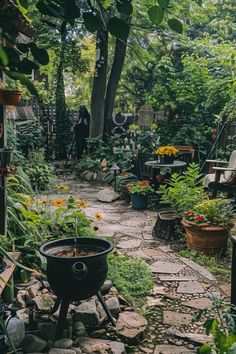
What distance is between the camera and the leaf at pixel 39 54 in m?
0.77

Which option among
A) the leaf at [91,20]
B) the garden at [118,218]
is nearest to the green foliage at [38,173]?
the garden at [118,218]

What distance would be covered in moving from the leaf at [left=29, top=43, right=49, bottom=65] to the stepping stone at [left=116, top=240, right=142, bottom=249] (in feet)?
11.3

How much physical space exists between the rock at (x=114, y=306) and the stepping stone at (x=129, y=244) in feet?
4.74

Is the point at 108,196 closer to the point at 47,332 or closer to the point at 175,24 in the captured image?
the point at 47,332

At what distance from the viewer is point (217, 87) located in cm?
726

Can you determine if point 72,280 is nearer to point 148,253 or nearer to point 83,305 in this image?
point 83,305

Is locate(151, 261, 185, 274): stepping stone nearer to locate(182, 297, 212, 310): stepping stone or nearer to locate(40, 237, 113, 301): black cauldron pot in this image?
locate(182, 297, 212, 310): stepping stone

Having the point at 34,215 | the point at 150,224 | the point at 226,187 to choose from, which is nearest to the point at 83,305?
the point at 34,215

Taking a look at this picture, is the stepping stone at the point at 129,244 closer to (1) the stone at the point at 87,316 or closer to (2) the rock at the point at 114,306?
(2) the rock at the point at 114,306

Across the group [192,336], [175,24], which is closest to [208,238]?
[192,336]

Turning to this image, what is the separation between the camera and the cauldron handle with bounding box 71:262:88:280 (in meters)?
2.15

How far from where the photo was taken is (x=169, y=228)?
4383mm

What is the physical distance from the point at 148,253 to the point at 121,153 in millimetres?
4143

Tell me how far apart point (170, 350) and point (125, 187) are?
4.12 metres
